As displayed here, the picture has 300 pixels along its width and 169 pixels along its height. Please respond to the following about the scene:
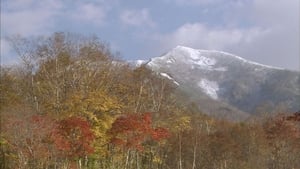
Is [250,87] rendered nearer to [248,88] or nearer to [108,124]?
[248,88]

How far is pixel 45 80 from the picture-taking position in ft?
→ 115

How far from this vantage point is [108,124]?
95.7 ft

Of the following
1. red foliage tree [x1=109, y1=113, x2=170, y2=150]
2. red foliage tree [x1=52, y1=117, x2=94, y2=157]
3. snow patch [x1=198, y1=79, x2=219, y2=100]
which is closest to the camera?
red foliage tree [x1=52, y1=117, x2=94, y2=157]

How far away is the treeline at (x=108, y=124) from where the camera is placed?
86.4 ft

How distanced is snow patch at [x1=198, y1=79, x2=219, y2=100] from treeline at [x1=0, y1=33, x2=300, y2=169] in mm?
144773

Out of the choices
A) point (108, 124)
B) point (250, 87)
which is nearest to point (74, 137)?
point (108, 124)

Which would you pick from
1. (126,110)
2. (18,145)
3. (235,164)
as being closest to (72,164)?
(18,145)

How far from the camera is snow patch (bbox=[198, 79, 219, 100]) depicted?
7283 inches

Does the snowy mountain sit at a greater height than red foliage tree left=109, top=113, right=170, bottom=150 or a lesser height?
greater

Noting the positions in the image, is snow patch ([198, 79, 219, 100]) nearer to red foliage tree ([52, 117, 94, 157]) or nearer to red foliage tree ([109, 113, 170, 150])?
red foliage tree ([109, 113, 170, 150])

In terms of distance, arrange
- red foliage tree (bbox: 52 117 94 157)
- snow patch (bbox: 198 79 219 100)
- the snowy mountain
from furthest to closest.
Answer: snow patch (bbox: 198 79 219 100) < the snowy mountain < red foliage tree (bbox: 52 117 94 157)

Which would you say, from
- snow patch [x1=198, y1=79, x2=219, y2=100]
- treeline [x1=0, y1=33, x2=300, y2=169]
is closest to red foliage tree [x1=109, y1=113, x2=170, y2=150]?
treeline [x1=0, y1=33, x2=300, y2=169]

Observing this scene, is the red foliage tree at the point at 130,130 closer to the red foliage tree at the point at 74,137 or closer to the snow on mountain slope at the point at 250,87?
the red foliage tree at the point at 74,137

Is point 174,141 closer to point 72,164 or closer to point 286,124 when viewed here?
point 286,124
